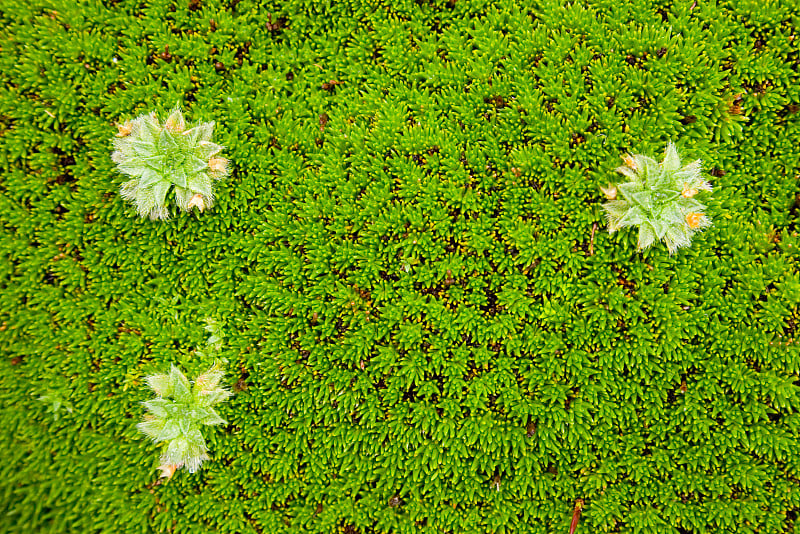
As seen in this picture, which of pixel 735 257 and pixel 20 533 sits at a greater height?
pixel 735 257

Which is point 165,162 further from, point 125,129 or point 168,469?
point 168,469

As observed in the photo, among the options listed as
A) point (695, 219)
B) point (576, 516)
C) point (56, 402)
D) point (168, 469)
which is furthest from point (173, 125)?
point (576, 516)

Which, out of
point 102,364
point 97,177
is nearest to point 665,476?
point 102,364

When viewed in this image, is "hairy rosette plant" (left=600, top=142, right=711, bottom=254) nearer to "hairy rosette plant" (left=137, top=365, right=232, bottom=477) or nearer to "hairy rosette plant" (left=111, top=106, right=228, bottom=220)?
"hairy rosette plant" (left=111, top=106, right=228, bottom=220)

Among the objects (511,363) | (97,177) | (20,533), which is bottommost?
(20,533)

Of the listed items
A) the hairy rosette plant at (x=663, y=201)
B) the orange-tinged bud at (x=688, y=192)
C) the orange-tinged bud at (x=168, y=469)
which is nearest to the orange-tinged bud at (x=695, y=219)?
the hairy rosette plant at (x=663, y=201)

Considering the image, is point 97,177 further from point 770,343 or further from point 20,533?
point 770,343
